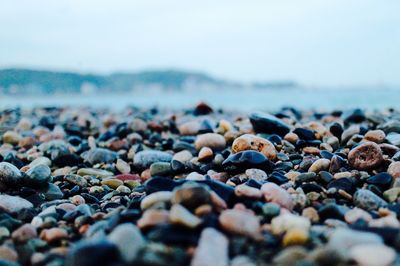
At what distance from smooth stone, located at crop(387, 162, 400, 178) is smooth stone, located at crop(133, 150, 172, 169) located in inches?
82.0

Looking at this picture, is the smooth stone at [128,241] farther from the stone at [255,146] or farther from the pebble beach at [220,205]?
the stone at [255,146]

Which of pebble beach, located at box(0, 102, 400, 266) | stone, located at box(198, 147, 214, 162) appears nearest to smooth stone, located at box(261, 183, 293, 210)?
pebble beach, located at box(0, 102, 400, 266)

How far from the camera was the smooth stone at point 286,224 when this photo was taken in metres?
1.94

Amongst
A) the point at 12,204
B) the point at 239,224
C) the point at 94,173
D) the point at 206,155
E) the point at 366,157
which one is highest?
the point at 366,157

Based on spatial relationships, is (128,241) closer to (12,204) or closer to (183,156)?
(12,204)

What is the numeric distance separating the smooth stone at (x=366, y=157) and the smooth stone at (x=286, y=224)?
120 centimetres

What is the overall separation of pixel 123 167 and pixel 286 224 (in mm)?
2568

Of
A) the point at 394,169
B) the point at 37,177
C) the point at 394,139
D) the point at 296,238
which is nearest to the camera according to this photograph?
the point at 296,238

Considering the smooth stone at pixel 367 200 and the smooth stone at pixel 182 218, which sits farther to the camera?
the smooth stone at pixel 367 200

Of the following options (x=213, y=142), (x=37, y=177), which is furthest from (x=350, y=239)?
(x=213, y=142)

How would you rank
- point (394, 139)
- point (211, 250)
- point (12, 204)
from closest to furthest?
1. point (211, 250)
2. point (12, 204)
3. point (394, 139)

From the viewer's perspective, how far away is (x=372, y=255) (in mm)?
1606

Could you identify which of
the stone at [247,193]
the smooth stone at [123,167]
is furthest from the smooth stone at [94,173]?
the stone at [247,193]

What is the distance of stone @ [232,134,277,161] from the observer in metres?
3.53
